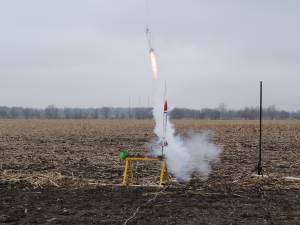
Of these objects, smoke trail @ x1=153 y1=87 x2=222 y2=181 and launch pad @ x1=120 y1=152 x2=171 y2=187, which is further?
smoke trail @ x1=153 y1=87 x2=222 y2=181

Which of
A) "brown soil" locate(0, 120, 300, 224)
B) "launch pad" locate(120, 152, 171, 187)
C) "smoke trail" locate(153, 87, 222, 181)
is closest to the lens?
"brown soil" locate(0, 120, 300, 224)

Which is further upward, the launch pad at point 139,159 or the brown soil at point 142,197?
Result: the launch pad at point 139,159

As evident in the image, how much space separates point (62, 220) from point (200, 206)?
313 centimetres

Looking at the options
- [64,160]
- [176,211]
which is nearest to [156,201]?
[176,211]

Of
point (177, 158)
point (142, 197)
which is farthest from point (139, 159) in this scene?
point (177, 158)

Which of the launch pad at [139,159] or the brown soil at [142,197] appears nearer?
the brown soil at [142,197]

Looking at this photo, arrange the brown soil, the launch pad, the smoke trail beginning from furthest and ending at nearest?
the smoke trail → the launch pad → the brown soil

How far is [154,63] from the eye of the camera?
11602mm

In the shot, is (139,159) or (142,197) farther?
(139,159)

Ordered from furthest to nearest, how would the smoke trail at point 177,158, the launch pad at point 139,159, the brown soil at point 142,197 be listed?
the smoke trail at point 177,158
the launch pad at point 139,159
the brown soil at point 142,197

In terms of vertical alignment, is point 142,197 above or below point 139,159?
below

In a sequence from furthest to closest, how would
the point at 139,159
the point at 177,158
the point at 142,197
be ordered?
the point at 177,158 < the point at 139,159 < the point at 142,197

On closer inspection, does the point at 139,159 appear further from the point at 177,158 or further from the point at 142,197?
the point at 177,158

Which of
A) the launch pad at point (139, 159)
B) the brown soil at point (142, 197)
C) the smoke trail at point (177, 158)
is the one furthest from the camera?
the smoke trail at point (177, 158)
